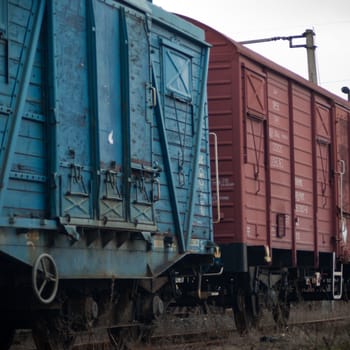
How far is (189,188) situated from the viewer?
11406 millimetres

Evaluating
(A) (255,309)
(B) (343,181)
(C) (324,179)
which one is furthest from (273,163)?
(B) (343,181)

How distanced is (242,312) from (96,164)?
6.04 meters

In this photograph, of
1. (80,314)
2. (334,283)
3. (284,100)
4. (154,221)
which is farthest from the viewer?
(334,283)

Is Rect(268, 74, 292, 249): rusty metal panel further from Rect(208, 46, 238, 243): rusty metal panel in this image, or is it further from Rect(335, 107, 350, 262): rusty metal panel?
Rect(335, 107, 350, 262): rusty metal panel

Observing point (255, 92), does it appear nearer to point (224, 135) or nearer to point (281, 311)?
point (224, 135)

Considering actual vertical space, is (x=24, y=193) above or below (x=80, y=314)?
above

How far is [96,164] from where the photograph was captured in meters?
9.20

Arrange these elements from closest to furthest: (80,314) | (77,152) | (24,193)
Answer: (24,193) < (77,152) < (80,314)

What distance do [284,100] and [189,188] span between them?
4.58 meters

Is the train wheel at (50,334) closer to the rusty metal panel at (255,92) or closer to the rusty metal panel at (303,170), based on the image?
the rusty metal panel at (255,92)

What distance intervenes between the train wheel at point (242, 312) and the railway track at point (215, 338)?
17 centimetres

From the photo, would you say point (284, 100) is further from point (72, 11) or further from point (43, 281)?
point (43, 281)

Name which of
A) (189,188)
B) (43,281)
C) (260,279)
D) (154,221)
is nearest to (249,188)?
(260,279)

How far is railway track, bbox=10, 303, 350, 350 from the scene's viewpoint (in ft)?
36.9
